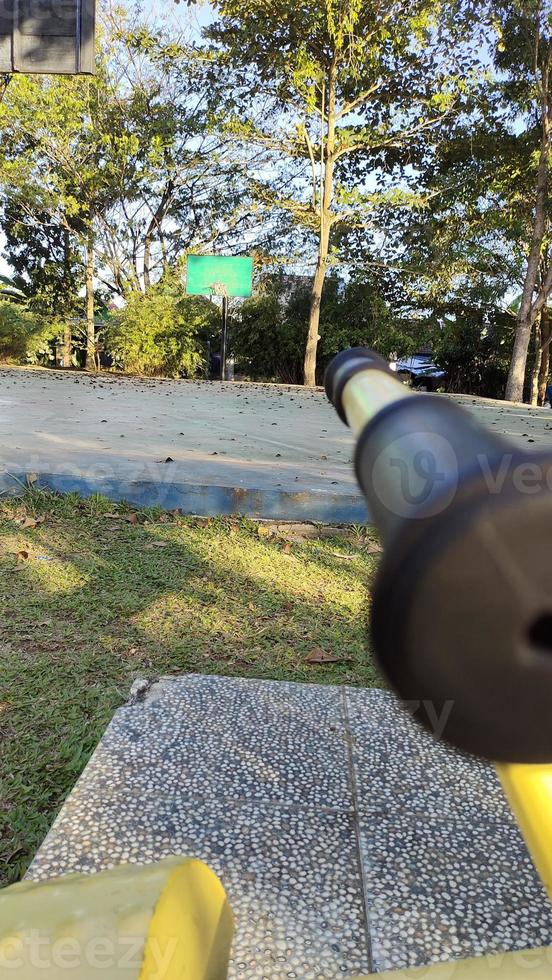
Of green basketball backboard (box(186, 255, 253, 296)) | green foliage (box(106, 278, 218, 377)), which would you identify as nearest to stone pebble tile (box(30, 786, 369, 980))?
green foliage (box(106, 278, 218, 377))

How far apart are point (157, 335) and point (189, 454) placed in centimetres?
1399

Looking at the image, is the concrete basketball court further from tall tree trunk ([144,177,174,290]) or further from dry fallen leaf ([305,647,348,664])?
tall tree trunk ([144,177,174,290])

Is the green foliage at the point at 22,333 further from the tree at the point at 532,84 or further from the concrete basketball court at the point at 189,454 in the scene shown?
the tree at the point at 532,84

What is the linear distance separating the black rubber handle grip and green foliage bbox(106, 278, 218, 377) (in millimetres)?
18203

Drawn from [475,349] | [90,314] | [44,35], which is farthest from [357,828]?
[475,349]

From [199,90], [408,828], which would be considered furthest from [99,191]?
[408,828]

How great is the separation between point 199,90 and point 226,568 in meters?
18.9

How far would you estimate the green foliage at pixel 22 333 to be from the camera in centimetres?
1822

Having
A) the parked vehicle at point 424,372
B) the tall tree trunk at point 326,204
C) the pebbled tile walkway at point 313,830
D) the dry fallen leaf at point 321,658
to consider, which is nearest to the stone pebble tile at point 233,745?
→ the pebbled tile walkway at point 313,830

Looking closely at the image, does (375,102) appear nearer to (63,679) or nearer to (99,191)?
(99,191)

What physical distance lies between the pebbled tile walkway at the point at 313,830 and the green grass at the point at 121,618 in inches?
7.0

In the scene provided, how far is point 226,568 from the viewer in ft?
10.2

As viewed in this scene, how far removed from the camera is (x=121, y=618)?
102 inches

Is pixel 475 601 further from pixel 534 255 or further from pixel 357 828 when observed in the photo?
pixel 534 255
